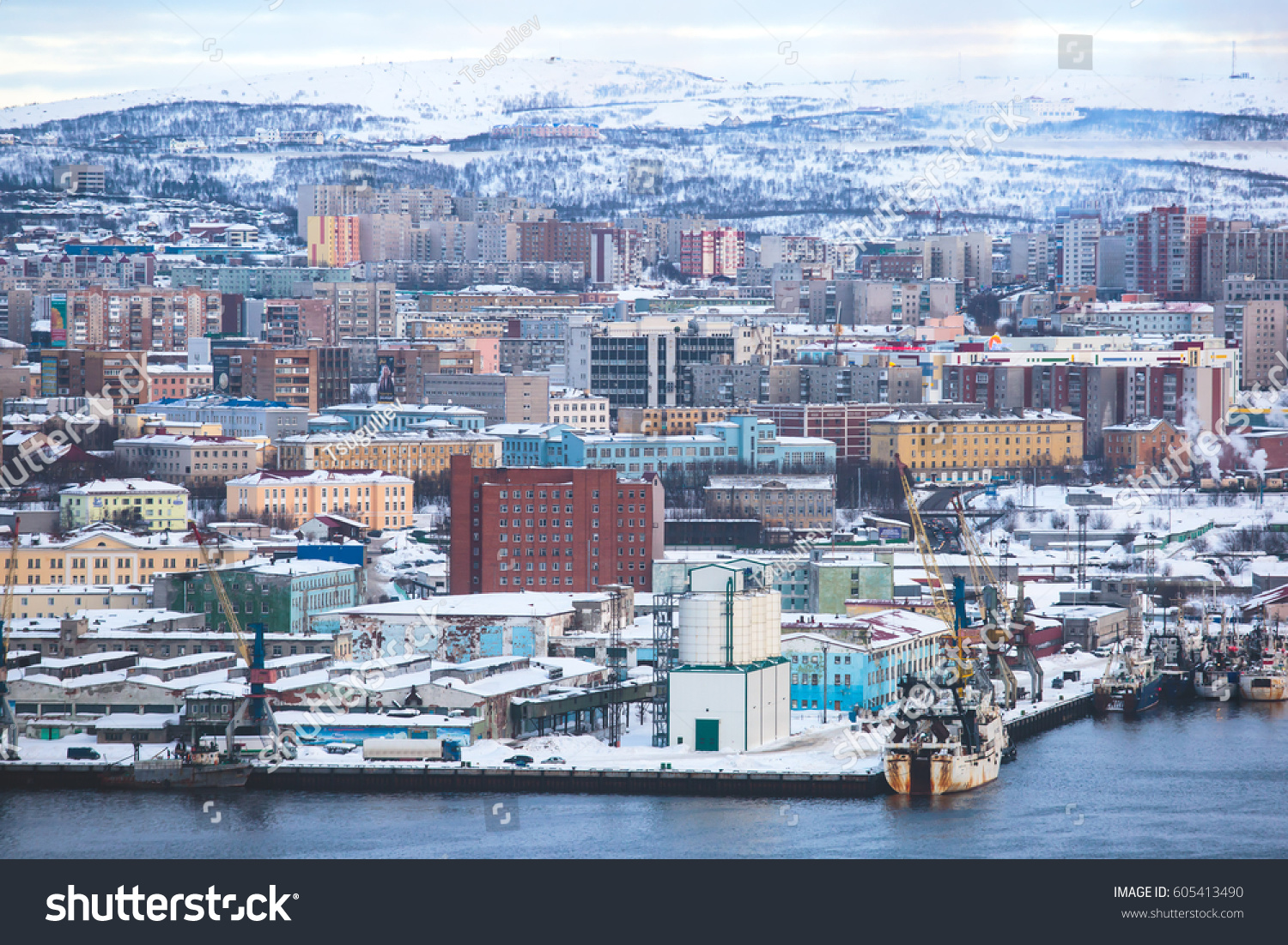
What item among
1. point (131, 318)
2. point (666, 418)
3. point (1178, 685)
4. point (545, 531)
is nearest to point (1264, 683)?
point (1178, 685)

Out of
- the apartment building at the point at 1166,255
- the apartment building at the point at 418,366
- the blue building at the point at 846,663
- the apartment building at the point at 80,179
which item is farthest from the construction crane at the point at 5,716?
the apartment building at the point at 80,179

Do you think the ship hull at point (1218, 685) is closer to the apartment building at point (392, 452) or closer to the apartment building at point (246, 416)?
the apartment building at point (392, 452)

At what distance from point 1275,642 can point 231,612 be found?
6.67 m

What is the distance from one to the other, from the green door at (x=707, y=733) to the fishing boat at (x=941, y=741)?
86 cm

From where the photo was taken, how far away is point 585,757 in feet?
44.2

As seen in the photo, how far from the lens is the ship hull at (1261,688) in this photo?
16.9 m

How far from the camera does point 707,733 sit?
44.8 feet

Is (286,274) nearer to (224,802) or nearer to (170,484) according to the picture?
(170,484)

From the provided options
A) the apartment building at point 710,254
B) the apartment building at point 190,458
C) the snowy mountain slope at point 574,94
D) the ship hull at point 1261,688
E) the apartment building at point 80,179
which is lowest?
the ship hull at point 1261,688

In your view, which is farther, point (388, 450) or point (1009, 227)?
point (1009, 227)

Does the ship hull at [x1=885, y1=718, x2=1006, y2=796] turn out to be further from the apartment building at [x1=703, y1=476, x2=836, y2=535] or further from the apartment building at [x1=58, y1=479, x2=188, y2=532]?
the apartment building at [x1=58, y1=479, x2=188, y2=532]

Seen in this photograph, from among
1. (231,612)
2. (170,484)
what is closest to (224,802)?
(231,612)

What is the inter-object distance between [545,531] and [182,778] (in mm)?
5231

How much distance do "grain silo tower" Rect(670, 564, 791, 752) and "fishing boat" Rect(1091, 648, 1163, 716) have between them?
312cm
